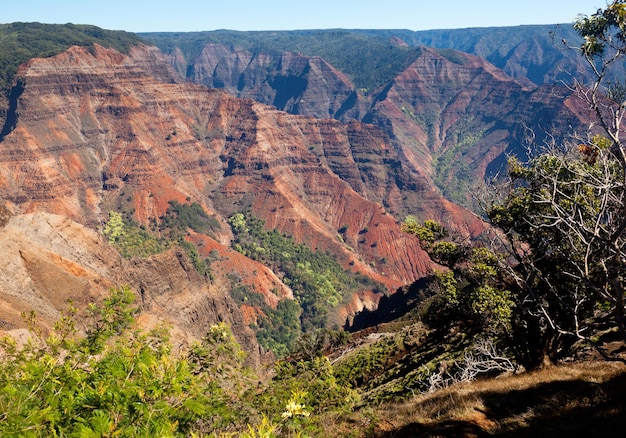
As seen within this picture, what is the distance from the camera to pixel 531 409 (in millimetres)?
11188

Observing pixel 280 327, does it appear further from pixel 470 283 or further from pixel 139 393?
pixel 139 393

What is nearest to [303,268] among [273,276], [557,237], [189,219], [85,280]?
[273,276]

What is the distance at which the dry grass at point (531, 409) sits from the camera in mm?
9758

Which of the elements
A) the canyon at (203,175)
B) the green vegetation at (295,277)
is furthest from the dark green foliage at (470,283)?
the green vegetation at (295,277)

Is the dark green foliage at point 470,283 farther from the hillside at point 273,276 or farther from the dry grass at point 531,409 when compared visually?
the dry grass at point 531,409

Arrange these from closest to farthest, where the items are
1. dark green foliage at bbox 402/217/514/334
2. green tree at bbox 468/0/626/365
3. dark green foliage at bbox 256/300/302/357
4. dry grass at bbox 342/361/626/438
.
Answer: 1. dry grass at bbox 342/361/626/438
2. green tree at bbox 468/0/626/365
3. dark green foliage at bbox 402/217/514/334
4. dark green foliage at bbox 256/300/302/357

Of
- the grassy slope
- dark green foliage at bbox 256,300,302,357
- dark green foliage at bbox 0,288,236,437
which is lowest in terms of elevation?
dark green foliage at bbox 256,300,302,357

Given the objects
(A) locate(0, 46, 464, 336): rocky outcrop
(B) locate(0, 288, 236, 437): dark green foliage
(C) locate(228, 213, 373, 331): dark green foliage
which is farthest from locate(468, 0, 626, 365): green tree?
(C) locate(228, 213, 373, 331): dark green foliage

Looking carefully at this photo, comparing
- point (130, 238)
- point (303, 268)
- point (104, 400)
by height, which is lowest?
point (303, 268)

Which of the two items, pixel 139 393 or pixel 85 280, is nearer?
pixel 139 393

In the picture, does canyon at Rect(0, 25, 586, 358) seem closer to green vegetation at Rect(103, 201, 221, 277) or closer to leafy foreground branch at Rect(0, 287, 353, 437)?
green vegetation at Rect(103, 201, 221, 277)

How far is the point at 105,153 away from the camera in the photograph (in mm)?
142250

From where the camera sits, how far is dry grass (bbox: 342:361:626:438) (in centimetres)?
976

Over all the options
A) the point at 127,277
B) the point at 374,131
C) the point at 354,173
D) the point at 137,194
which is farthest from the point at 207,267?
the point at 374,131
